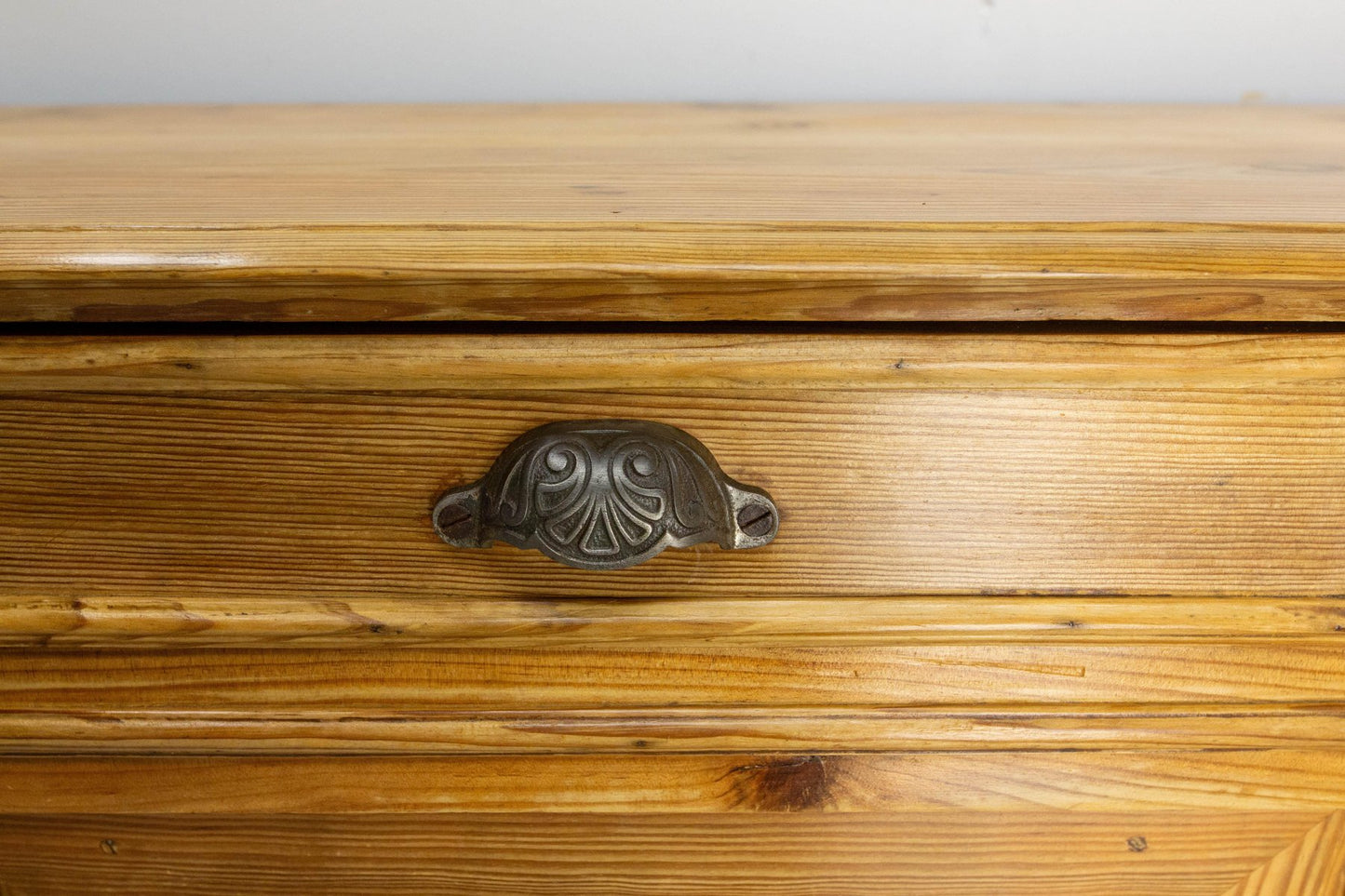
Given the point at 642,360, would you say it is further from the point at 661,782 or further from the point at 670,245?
the point at 661,782

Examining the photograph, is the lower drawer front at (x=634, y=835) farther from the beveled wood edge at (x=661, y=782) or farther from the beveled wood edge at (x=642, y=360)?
the beveled wood edge at (x=642, y=360)

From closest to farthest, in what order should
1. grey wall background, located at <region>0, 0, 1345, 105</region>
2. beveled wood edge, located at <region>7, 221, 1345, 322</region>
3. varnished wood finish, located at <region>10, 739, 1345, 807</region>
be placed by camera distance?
beveled wood edge, located at <region>7, 221, 1345, 322</region> → varnished wood finish, located at <region>10, 739, 1345, 807</region> → grey wall background, located at <region>0, 0, 1345, 105</region>

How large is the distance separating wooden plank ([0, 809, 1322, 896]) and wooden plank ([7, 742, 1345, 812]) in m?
0.01

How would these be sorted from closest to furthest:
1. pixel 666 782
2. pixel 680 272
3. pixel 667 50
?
pixel 680 272 < pixel 666 782 < pixel 667 50

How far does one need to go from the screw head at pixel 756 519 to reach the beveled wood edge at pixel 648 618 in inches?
1.2

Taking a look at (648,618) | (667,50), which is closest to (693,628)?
(648,618)

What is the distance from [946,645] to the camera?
342 mm

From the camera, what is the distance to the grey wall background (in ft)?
Answer: 2.23

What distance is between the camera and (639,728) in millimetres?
351

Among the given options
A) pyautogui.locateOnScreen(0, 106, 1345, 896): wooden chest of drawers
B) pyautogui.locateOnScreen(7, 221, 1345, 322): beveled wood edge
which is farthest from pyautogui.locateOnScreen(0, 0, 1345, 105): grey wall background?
pyautogui.locateOnScreen(7, 221, 1345, 322): beveled wood edge

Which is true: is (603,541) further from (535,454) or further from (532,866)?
(532,866)

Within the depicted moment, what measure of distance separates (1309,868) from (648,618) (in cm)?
31

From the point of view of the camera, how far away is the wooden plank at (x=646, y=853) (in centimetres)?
38

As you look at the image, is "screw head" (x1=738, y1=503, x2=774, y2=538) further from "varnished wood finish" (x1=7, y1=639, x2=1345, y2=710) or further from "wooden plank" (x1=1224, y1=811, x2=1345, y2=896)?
"wooden plank" (x1=1224, y1=811, x2=1345, y2=896)
